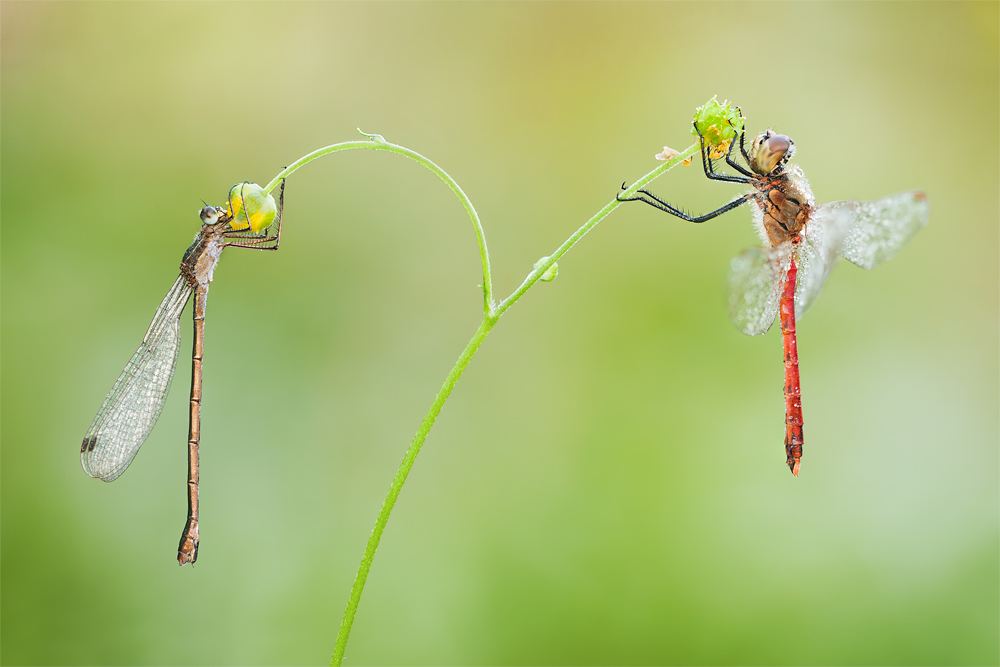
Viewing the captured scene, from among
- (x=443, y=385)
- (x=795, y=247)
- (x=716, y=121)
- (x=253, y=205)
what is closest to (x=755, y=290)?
(x=795, y=247)

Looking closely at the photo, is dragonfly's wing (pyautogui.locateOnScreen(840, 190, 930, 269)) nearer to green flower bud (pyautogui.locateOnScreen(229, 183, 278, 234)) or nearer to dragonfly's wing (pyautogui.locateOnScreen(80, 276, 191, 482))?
green flower bud (pyautogui.locateOnScreen(229, 183, 278, 234))

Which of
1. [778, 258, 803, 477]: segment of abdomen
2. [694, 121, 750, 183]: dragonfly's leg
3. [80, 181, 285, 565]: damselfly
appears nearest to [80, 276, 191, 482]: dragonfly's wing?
[80, 181, 285, 565]: damselfly

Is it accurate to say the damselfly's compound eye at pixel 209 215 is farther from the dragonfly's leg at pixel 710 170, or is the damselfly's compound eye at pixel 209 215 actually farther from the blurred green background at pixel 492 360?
the blurred green background at pixel 492 360

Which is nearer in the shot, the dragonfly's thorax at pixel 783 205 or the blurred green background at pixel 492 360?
the dragonfly's thorax at pixel 783 205

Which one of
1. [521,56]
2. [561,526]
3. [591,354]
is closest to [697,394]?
[591,354]

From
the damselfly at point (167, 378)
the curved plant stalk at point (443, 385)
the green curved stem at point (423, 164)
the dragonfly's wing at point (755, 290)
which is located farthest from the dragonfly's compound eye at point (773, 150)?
the damselfly at point (167, 378)
